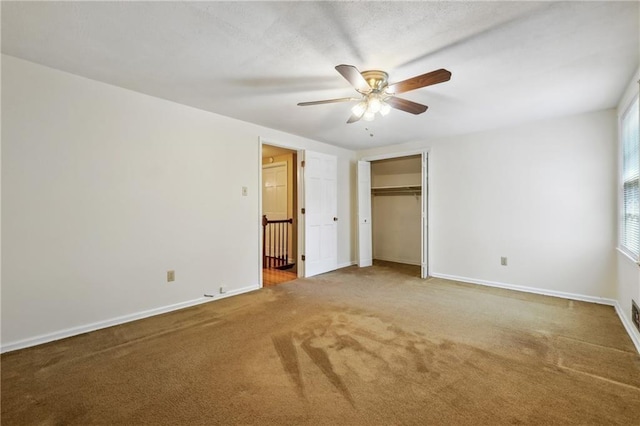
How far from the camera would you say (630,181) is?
113 inches

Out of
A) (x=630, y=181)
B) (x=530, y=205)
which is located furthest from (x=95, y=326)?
(x=630, y=181)

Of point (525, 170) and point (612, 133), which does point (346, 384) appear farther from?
point (612, 133)

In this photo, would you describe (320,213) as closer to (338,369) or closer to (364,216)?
(364,216)

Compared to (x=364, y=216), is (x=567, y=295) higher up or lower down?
lower down

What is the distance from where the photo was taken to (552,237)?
12.4 feet

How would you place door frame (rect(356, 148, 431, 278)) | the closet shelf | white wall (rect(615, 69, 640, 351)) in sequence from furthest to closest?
1. the closet shelf
2. door frame (rect(356, 148, 431, 278))
3. white wall (rect(615, 69, 640, 351))

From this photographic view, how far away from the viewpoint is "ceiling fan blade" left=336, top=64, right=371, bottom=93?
1889 millimetres

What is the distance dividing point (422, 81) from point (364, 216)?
3715mm

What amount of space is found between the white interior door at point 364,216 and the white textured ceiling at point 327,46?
2.55 meters

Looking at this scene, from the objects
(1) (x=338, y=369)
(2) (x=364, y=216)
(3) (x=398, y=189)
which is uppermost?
(3) (x=398, y=189)

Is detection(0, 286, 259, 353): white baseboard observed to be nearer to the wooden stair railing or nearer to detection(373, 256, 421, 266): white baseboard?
the wooden stair railing

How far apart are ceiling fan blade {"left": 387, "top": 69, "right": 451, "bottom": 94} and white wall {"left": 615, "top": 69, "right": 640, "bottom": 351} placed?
1.86 m

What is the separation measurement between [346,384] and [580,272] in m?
3.56

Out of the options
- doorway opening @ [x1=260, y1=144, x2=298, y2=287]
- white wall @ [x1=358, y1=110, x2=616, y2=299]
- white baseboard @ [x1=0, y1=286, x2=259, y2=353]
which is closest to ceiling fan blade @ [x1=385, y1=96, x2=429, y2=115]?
white wall @ [x1=358, y1=110, x2=616, y2=299]
